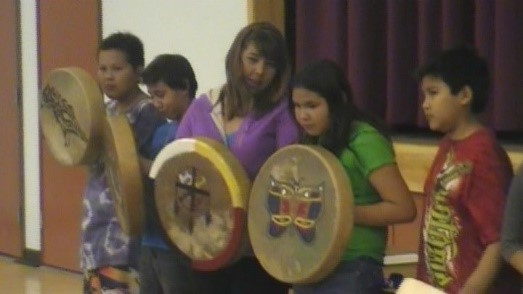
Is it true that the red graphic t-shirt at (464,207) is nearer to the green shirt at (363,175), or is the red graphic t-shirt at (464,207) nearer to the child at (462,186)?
the child at (462,186)

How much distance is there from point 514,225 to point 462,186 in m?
0.17

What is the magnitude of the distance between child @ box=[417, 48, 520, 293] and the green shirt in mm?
125

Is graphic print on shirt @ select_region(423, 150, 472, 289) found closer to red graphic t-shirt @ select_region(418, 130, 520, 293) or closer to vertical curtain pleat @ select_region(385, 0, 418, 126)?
red graphic t-shirt @ select_region(418, 130, 520, 293)

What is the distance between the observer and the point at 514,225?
2.35m

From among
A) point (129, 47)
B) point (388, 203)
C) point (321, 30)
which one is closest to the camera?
point (388, 203)

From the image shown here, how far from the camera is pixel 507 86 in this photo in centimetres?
364

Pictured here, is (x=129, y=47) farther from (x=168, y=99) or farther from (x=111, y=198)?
(x=111, y=198)

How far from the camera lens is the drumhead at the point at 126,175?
10.1 feet

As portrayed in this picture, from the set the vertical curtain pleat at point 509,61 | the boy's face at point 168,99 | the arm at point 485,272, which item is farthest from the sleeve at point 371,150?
the vertical curtain pleat at point 509,61

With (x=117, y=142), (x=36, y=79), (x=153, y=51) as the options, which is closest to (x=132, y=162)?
(x=117, y=142)

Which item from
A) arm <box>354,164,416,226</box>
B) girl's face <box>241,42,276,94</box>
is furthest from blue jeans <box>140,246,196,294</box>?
arm <box>354,164,416,226</box>

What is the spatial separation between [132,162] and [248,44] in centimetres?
50

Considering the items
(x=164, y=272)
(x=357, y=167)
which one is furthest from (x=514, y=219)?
(x=164, y=272)

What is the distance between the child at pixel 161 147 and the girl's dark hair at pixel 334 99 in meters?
0.63
